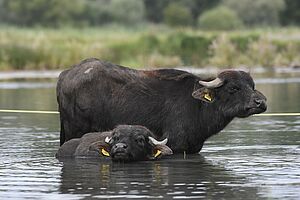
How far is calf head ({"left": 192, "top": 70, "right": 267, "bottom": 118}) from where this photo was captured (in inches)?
675

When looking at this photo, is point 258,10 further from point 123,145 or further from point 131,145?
point 123,145

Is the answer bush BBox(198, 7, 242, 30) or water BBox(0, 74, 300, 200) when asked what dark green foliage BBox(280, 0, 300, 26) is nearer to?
bush BBox(198, 7, 242, 30)

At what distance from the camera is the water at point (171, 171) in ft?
45.1

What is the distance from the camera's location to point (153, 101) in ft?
58.4

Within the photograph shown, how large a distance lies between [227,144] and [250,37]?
113 feet

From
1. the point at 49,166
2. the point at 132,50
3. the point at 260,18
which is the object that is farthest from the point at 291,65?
the point at 260,18

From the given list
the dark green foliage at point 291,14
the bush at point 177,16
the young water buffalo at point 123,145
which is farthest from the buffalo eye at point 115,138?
the dark green foliage at point 291,14

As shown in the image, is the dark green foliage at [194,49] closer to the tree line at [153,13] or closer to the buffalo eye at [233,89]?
Result: the tree line at [153,13]

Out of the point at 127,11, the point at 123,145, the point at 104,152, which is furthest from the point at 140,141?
A: the point at 127,11

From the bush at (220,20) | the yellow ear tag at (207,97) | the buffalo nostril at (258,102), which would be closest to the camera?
the buffalo nostril at (258,102)

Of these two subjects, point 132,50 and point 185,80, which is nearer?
point 185,80

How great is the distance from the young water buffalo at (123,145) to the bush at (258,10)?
7593cm

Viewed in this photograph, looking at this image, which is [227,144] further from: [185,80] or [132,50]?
[132,50]

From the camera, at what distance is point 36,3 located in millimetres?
88812
